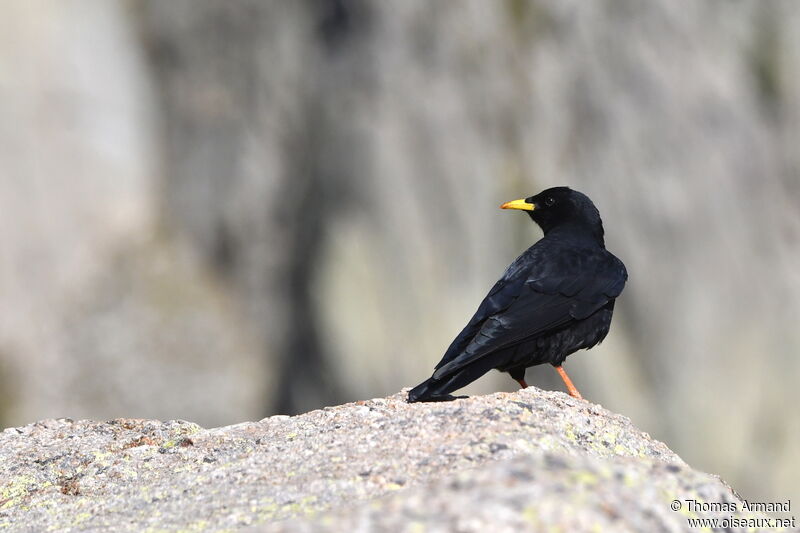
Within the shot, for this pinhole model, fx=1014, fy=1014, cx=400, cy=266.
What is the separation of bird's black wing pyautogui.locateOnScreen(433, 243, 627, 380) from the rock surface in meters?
0.60

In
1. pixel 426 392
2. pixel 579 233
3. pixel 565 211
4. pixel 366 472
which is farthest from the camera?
pixel 565 211

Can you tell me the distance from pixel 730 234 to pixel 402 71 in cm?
719

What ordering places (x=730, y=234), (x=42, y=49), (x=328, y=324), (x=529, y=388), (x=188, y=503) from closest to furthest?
(x=188, y=503)
(x=529, y=388)
(x=730, y=234)
(x=328, y=324)
(x=42, y=49)

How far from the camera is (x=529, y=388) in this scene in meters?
6.16

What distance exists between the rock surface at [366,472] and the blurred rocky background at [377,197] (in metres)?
12.6

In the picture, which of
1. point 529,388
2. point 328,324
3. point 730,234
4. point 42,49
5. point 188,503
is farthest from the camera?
point 42,49

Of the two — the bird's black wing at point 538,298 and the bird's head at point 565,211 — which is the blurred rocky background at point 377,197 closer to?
the bird's head at point 565,211

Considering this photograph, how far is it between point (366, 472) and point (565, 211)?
4513 mm

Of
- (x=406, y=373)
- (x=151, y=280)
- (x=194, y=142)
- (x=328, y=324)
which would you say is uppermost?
(x=194, y=142)

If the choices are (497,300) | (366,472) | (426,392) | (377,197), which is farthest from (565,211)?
(377,197)

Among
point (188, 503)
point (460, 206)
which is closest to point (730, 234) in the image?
point (460, 206)

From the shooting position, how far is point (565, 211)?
855 centimetres

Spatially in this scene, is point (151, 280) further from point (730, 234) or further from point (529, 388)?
point (529, 388)

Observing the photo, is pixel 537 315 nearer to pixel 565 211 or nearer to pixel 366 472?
pixel 565 211
